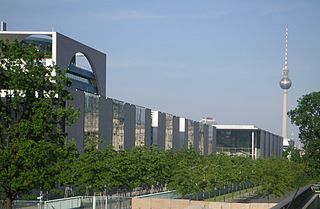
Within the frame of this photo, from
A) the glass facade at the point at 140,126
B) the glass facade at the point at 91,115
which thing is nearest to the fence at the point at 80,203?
the glass facade at the point at 91,115

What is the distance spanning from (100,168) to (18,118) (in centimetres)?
2010

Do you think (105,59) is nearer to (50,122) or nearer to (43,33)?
(43,33)

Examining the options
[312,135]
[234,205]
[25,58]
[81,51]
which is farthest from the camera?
[312,135]

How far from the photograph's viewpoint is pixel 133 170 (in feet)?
137

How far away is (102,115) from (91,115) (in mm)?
2672

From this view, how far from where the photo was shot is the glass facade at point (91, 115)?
51906 millimetres

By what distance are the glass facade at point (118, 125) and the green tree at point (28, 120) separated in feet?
133

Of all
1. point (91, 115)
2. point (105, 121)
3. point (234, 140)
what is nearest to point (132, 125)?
point (105, 121)

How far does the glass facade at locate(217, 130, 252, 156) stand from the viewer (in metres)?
124

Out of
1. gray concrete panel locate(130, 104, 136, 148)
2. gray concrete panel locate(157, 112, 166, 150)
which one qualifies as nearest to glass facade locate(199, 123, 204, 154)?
gray concrete panel locate(157, 112, 166, 150)

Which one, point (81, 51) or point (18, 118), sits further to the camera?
point (81, 51)

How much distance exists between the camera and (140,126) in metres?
65.8

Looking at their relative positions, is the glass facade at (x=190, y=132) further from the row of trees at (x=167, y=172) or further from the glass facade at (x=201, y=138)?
the row of trees at (x=167, y=172)

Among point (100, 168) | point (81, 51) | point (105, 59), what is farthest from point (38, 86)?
point (105, 59)
